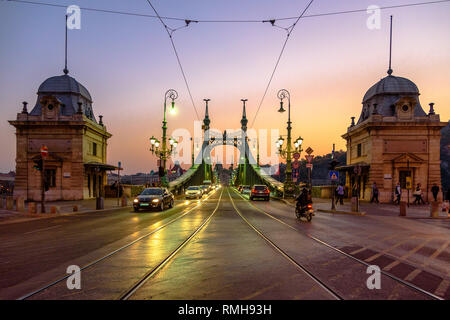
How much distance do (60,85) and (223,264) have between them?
3706 cm

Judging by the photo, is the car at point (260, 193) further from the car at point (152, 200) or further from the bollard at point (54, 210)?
the bollard at point (54, 210)

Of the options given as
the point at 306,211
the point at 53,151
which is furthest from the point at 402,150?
the point at 53,151

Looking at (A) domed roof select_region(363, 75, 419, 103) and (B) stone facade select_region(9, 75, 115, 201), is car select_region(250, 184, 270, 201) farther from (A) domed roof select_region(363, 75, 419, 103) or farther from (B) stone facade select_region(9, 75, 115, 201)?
(B) stone facade select_region(9, 75, 115, 201)

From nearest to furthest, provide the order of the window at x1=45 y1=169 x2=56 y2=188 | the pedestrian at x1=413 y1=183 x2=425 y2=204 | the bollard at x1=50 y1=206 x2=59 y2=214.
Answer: the bollard at x1=50 y1=206 x2=59 y2=214 → the pedestrian at x1=413 y1=183 x2=425 y2=204 → the window at x1=45 y1=169 x2=56 y2=188

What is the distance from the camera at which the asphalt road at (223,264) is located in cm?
522

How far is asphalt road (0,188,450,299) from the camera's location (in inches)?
206

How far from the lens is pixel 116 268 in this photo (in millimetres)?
6719

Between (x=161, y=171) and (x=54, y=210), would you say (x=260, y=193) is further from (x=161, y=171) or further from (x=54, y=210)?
(x=54, y=210)

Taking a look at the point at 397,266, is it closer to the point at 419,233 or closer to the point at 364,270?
the point at 364,270

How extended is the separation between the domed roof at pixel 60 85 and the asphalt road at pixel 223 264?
29458 mm

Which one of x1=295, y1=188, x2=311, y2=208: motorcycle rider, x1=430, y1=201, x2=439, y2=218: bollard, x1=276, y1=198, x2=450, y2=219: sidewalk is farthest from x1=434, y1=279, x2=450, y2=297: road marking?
x1=430, y1=201, x2=439, y2=218: bollard

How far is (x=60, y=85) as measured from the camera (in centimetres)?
3812

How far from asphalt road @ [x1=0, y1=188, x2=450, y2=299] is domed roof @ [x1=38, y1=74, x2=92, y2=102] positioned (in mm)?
29458
